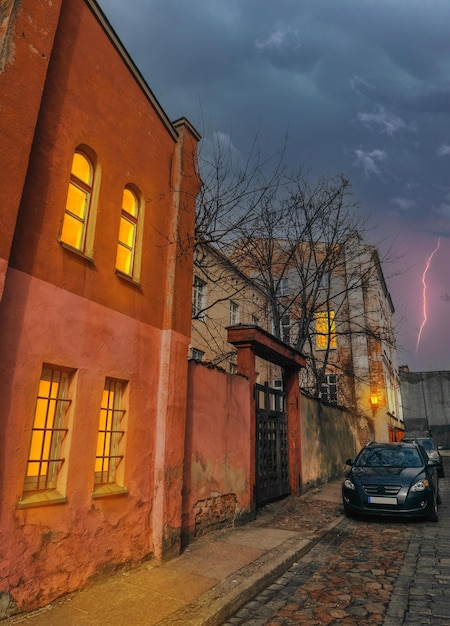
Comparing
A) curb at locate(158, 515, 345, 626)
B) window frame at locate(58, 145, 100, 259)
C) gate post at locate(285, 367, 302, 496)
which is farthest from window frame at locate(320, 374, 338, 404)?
window frame at locate(58, 145, 100, 259)

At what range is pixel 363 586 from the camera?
5047 millimetres

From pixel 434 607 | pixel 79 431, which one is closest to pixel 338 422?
pixel 434 607

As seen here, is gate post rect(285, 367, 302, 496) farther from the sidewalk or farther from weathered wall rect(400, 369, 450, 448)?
weathered wall rect(400, 369, 450, 448)

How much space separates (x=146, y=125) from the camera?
6.59m

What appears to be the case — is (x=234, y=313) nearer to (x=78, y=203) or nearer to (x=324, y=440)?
(x=324, y=440)

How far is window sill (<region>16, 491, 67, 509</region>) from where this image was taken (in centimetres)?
403

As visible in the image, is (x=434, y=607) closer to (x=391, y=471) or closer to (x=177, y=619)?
(x=177, y=619)

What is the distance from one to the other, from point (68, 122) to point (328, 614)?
6.27 m

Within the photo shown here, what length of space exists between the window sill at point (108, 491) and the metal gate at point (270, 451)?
4.57 metres

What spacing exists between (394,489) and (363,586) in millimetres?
3772

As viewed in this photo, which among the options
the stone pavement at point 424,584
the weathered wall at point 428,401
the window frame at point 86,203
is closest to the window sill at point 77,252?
the window frame at point 86,203

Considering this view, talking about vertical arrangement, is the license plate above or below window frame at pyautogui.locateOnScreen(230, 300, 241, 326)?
below

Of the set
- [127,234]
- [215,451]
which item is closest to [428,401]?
[215,451]

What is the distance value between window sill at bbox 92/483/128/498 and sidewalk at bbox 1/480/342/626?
0.94 m
